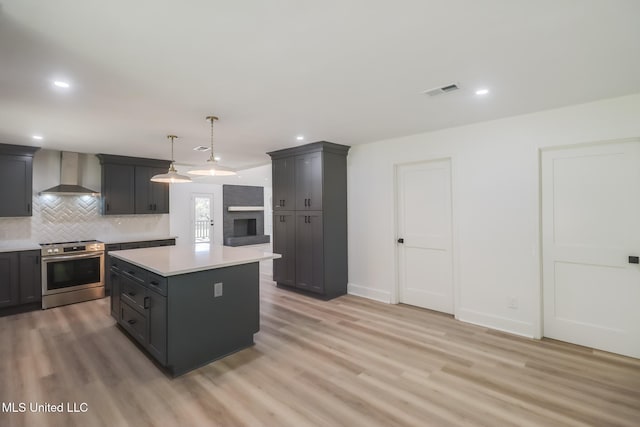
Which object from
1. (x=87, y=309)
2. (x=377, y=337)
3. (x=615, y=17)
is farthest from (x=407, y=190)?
(x=87, y=309)

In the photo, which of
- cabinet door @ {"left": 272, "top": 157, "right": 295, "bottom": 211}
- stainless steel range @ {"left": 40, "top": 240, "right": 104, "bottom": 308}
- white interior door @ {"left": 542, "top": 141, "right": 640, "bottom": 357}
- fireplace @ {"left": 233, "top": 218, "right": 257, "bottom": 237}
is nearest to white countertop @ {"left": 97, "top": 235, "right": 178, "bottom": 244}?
stainless steel range @ {"left": 40, "top": 240, "right": 104, "bottom": 308}

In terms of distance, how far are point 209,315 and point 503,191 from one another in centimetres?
337

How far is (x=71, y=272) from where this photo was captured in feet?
15.5

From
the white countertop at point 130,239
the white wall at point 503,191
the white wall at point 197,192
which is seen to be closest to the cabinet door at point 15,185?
the white countertop at point 130,239

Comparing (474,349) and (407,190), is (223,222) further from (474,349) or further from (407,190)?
(474,349)

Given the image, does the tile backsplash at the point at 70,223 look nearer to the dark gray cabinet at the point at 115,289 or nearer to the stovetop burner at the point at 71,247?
the stovetop burner at the point at 71,247

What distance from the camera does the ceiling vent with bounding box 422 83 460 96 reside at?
257 cm

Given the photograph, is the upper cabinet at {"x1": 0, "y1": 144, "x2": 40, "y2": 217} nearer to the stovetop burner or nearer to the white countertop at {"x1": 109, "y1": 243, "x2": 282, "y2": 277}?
the stovetop burner

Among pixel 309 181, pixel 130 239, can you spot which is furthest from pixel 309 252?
pixel 130 239

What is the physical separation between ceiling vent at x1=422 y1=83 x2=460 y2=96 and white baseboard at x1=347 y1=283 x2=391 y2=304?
2.91m

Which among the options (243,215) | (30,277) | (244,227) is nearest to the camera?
(30,277)

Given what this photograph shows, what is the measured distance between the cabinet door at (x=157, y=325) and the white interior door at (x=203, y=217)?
7254mm

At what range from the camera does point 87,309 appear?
4.48 metres

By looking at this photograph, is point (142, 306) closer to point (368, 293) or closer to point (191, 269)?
point (191, 269)
